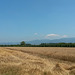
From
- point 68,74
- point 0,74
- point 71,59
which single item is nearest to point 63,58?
point 71,59

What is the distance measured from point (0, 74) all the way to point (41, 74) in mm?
2618

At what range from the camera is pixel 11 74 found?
9414mm

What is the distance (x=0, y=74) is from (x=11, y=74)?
0.81 meters

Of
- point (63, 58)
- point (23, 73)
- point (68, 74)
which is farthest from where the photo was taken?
point (63, 58)

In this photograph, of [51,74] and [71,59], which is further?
[71,59]

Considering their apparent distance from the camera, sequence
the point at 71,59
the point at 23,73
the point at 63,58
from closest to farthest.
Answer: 1. the point at 23,73
2. the point at 71,59
3. the point at 63,58

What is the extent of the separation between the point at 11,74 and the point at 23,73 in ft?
3.07

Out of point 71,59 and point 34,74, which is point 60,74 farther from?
point 71,59

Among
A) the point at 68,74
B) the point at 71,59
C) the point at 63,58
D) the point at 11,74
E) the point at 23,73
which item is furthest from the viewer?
the point at 63,58

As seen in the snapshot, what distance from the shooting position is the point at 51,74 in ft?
33.6

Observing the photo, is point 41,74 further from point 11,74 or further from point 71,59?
point 71,59

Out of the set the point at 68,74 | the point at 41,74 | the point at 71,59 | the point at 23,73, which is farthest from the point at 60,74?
the point at 71,59

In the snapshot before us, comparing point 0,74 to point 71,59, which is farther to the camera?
point 71,59

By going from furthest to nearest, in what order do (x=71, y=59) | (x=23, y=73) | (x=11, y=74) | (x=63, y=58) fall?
1. (x=63, y=58)
2. (x=71, y=59)
3. (x=23, y=73)
4. (x=11, y=74)
